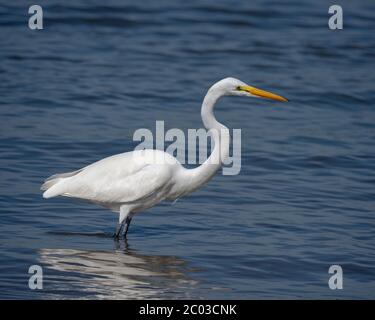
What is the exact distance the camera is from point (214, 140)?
830cm

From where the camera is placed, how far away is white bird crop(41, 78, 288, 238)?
27.1 feet

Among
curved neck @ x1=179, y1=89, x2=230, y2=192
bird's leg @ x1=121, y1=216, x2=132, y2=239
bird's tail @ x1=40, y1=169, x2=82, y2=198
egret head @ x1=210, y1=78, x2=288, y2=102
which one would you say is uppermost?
egret head @ x1=210, y1=78, x2=288, y2=102

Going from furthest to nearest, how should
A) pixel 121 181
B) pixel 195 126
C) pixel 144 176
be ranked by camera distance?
1. pixel 195 126
2. pixel 121 181
3. pixel 144 176

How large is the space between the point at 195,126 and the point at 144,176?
4470mm

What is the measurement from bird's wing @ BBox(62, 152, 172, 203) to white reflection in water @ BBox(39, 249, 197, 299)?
1.93 feet

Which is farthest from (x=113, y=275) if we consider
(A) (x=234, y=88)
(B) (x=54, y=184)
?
(A) (x=234, y=88)

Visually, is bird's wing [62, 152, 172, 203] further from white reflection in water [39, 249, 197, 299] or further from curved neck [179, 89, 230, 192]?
white reflection in water [39, 249, 197, 299]

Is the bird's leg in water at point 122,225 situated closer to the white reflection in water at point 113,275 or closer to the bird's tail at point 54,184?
the white reflection in water at point 113,275

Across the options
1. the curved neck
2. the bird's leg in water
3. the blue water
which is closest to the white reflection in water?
the blue water

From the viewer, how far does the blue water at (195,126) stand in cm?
775

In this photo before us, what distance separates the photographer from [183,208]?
9.70 m

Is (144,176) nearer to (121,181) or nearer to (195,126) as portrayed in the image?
(121,181)

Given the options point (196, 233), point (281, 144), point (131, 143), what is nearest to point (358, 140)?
point (281, 144)
